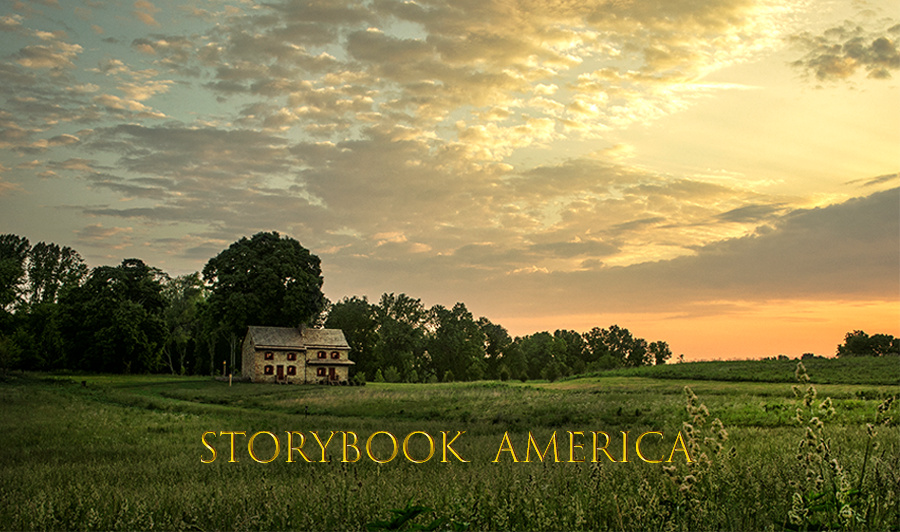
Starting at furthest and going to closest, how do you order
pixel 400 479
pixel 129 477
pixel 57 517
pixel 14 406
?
pixel 14 406 → pixel 129 477 → pixel 400 479 → pixel 57 517

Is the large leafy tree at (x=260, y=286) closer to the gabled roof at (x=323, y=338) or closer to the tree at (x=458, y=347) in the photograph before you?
the gabled roof at (x=323, y=338)

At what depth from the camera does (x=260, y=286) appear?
62.4 metres

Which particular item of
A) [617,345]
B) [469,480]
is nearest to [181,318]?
[617,345]

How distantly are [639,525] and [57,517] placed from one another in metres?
6.28

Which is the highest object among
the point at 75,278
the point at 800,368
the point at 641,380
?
the point at 75,278

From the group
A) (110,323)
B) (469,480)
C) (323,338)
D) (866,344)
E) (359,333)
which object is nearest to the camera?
(469,480)

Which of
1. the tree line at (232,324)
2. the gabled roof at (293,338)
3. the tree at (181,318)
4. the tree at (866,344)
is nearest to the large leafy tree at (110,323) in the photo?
the tree line at (232,324)

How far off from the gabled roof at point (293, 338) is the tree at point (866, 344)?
6059 centimetres

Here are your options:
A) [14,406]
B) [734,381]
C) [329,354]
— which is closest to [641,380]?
[734,381]

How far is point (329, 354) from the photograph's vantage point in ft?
219

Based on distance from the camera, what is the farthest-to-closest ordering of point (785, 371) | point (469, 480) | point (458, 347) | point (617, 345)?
point (617, 345)
point (458, 347)
point (785, 371)
point (469, 480)

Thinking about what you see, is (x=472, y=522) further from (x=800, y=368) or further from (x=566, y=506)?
(x=800, y=368)

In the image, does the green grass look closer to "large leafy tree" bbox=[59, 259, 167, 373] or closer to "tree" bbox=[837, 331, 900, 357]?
"tree" bbox=[837, 331, 900, 357]

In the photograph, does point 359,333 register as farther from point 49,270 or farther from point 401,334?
point 49,270
